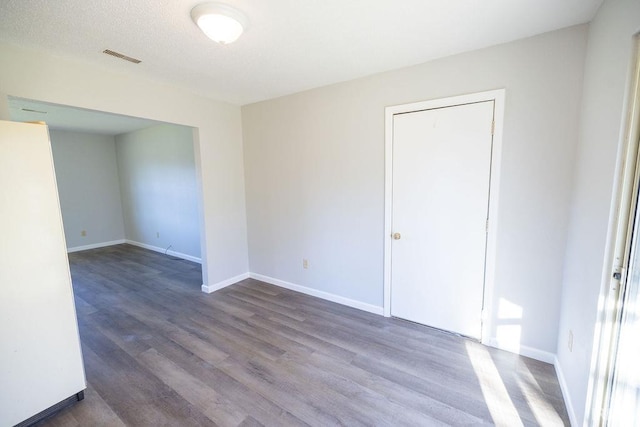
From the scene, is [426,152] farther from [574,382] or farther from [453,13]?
[574,382]

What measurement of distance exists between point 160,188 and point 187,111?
286 centimetres

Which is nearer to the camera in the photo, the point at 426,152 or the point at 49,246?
the point at 49,246

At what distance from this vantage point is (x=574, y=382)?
1.62 m

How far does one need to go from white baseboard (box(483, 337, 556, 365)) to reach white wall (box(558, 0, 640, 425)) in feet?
0.77

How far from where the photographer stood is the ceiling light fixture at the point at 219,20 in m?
1.57

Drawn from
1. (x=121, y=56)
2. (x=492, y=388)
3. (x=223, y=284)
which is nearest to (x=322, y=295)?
(x=223, y=284)

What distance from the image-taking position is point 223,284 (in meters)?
3.72

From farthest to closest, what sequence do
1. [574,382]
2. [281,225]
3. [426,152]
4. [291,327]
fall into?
[281,225] < [291,327] < [426,152] < [574,382]

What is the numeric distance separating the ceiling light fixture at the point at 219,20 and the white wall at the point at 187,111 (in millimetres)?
1446

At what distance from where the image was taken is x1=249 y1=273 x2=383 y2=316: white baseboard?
2.98 meters

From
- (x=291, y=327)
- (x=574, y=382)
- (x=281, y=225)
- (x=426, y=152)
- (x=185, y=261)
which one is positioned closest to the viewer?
(x=574, y=382)

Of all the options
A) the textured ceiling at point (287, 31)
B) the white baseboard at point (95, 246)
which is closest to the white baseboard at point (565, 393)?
the textured ceiling at point (287, 31)

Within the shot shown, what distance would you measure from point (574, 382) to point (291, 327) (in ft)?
6.96

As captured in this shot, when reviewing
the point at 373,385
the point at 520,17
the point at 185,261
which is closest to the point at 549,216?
the point at 520,17
